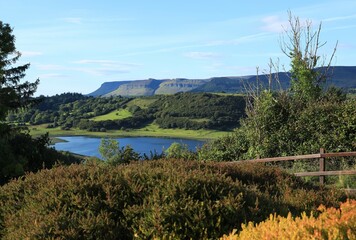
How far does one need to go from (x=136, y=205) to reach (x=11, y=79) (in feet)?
134

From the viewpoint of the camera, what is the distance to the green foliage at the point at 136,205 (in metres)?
4.13

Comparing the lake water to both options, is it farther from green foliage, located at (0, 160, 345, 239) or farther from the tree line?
green foliage, located at (0, 160, 345, 239)

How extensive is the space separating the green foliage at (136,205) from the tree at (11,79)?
2136cm

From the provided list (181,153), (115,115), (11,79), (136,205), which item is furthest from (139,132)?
(136,205)

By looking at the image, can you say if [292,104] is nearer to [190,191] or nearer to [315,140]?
[315,140]

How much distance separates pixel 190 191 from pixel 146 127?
161519mm

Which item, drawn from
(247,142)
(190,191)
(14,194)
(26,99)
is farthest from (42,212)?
(26,99)

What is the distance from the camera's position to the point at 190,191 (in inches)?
177

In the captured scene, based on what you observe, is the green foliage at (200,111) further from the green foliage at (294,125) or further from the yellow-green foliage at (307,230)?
the yellow-green foliage at (307,230)

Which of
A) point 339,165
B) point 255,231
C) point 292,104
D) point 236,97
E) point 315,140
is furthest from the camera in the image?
point 236,97

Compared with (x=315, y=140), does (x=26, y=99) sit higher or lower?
higher

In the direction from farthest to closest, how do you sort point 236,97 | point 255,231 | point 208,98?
1. point 208,98
2. point 236,97
3. point 255,231

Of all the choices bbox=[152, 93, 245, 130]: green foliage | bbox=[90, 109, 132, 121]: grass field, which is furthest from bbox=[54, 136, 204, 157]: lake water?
bbox=[90, 109, 132, 121]: grass field

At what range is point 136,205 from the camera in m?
4.51
